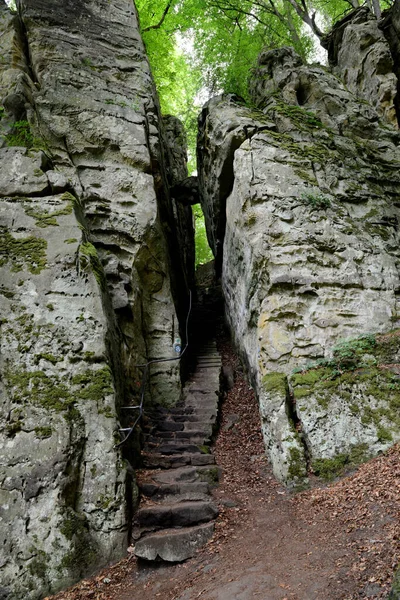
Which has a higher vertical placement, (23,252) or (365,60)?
(365,60)

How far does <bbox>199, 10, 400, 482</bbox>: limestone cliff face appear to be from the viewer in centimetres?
648

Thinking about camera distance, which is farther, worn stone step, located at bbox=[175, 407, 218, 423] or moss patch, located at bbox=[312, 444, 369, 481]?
worn stone step, located at bbox=[175, 407, 218, 423]

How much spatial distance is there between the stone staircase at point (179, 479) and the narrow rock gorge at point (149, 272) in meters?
0.04

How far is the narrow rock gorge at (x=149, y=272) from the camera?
5.28m

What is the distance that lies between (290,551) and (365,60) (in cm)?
1588

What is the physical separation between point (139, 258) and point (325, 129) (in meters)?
6.64

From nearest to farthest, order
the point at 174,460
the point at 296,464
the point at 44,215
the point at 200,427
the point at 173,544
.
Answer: the point at 173,544
the point at 296,464
the point at 174,460
the point at 44,215
the point at 200,427

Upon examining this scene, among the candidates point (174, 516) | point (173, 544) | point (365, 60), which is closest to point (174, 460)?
point (174, 516)

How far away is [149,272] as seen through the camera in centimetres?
1032

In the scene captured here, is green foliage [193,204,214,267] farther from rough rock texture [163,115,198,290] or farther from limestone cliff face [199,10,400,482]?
limestone cliff face [199,10,400,482]

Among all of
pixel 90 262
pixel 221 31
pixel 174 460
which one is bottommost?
pixel 174 460

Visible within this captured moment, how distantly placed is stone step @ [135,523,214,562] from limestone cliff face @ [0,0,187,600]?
14.4 inches

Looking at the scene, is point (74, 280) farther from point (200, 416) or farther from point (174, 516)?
point (200, 416)

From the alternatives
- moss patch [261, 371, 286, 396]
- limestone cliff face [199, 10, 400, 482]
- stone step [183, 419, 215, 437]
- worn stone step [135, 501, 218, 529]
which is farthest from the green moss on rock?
stone step [183, 419, 215, 437]
